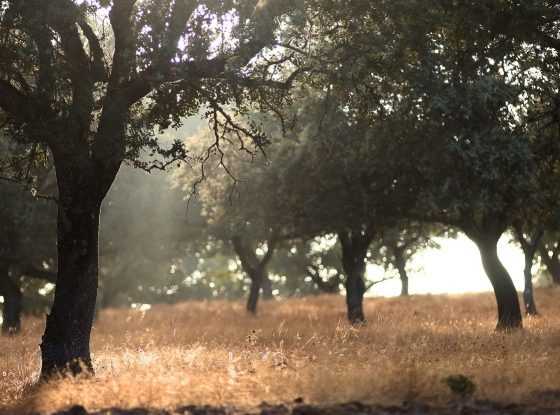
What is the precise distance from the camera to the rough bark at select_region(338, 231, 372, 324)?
29.7 m

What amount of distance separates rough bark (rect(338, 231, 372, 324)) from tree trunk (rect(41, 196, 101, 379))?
16.7 m

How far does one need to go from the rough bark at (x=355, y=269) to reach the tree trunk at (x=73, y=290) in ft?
54.7

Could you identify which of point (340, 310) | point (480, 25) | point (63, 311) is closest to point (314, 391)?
point (63, 311)

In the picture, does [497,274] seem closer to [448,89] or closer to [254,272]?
[448,89]

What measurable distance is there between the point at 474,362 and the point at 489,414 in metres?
4.05

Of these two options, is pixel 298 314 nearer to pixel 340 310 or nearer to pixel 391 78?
pixel 340 310

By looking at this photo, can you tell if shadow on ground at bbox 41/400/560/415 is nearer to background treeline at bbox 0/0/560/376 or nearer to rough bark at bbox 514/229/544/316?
background treeline at bbox 0/0/560/376

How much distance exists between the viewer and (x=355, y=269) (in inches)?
1201

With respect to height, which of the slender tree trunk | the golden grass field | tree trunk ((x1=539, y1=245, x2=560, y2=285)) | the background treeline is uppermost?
the background treeline

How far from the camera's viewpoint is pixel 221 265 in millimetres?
76438

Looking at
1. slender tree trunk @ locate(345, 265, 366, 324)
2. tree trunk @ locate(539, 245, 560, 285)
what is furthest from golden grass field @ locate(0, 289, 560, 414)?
tree trunk @ locate(539, 245, 560, 285)

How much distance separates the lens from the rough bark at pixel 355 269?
29.7m

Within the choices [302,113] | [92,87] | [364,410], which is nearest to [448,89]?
[302,113]

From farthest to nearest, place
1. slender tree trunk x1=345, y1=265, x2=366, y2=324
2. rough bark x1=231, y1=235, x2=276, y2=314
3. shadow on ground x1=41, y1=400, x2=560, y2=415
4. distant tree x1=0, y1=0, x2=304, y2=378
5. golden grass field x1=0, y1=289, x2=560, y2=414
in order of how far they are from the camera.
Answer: rough bark x1=231, y1=235, x2=276, y2=314 < slender tree trunk x1=345, y1=265, x2=366, y2=324 < distant tree x1=0, y1=0, x2=304, y2=378 < golden grass field x1=0, y1=289, x2=560, y2=414 < shadow on ground x1=41, y1=400, x2=560, y2=415
